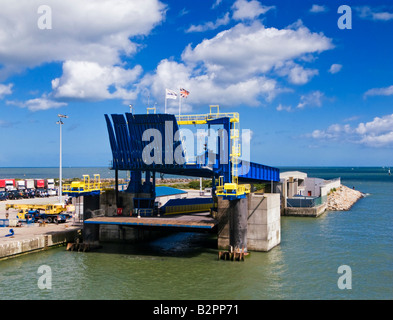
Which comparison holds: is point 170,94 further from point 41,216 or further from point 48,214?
point 41,216

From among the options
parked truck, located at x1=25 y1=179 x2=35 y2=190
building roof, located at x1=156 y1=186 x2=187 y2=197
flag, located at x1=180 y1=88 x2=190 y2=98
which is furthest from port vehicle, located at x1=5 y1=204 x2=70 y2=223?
parked truck, located at x1=25 y1=179 x2=35 y2=190

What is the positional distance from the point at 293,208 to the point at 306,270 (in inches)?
1361

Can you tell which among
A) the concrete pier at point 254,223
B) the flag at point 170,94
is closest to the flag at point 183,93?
the flag at point 170,94

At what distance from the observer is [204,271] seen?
1157 inches

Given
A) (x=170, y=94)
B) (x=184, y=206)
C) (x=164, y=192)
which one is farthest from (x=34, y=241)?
(x=164, y=192)

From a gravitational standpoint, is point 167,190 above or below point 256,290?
above

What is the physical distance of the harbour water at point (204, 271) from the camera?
2427 centimetres

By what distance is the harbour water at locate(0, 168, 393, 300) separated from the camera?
2427 centimetres

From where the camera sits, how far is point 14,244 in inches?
1273

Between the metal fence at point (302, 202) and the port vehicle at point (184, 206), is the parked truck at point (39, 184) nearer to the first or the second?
the metal fence at point (302, 202)

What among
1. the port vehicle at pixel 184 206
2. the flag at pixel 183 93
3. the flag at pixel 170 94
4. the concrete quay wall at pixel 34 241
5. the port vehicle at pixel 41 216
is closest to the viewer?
the concrete quay wall at pixel 34 241
